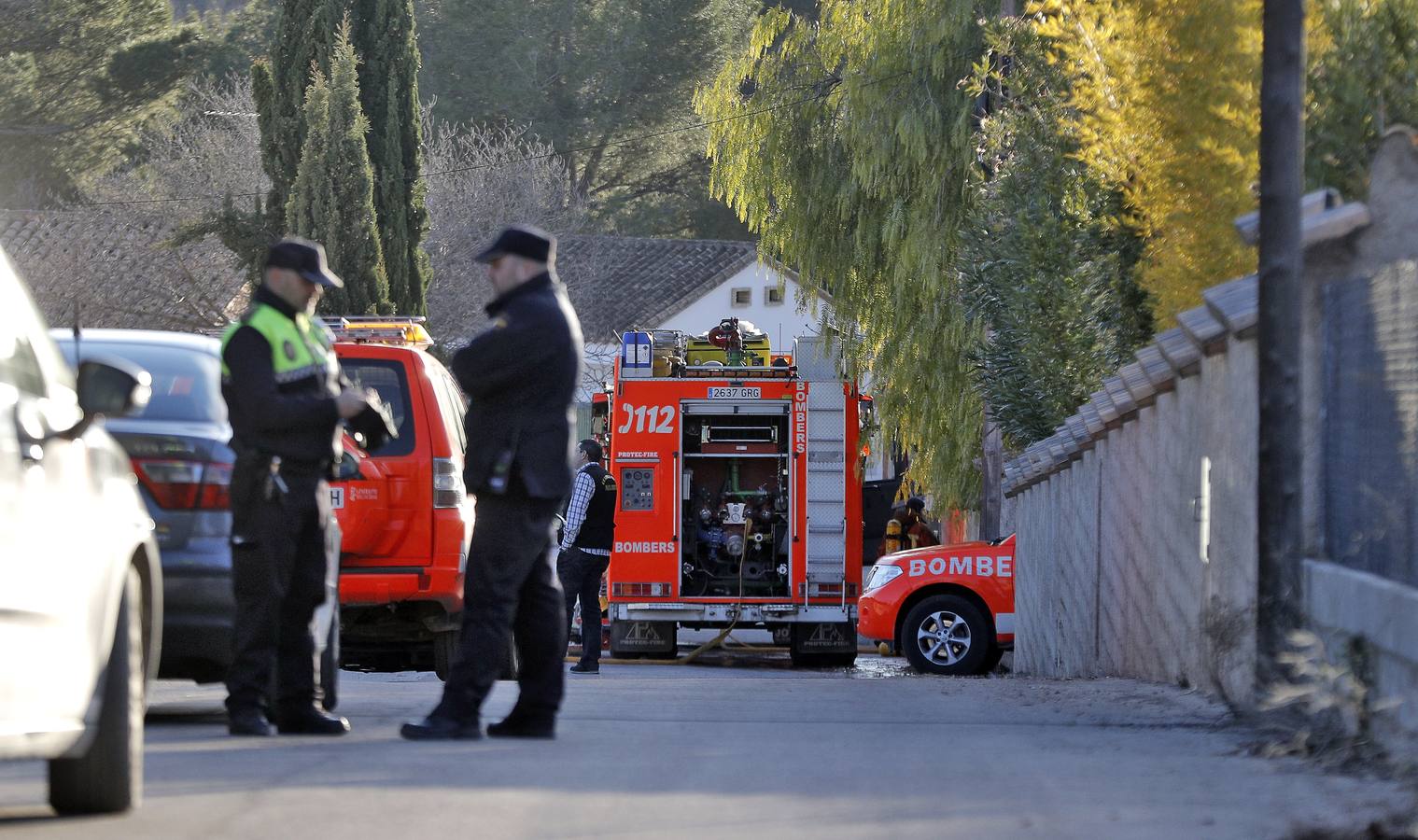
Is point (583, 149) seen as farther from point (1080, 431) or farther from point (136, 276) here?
point (1080, 431)

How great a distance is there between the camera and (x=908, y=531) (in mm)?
27094

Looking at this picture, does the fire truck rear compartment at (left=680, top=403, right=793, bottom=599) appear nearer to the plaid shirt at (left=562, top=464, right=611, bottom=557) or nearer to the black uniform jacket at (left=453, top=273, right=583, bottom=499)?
the plaid shirt at (left=562, top=464, right=611, bottom=557)

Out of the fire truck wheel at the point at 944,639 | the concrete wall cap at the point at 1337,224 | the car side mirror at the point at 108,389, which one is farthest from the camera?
the fire truck wheel at the point at 944,639

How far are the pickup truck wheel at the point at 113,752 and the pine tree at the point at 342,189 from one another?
1078 inches

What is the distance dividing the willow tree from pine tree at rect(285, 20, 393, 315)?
300 inches

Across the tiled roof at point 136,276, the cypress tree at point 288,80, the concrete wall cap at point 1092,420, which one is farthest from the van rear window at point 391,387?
the tiled roof at point 136,276

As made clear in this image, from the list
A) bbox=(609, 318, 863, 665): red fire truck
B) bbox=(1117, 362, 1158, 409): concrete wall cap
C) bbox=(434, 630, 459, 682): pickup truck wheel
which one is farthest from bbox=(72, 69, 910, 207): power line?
bbox=(434, 630, 459, 682): pickup truck wheel

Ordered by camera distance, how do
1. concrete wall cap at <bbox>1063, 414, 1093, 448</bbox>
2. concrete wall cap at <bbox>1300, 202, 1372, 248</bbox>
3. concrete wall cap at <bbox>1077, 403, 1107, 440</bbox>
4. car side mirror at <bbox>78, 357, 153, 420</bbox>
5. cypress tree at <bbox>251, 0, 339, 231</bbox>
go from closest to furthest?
car side mirror at <bbox>78, 357, 153, 420</bbox>, concrete wall cap at <bbox>1300, 202, 1372, 248</bbox>, concrete wall cap at <bbox>1077, 403, 1107, 440</bbox>, concrete wall cap at <bbox>1063, 414, 1093, 448</bbox>, cypress tree at <bbox>251, 0, 339, 231</bbox>

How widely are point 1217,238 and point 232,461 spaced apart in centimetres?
558

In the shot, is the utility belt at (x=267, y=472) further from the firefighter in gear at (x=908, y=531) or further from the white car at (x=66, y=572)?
the firefighter in gear at (x=908, y=531)

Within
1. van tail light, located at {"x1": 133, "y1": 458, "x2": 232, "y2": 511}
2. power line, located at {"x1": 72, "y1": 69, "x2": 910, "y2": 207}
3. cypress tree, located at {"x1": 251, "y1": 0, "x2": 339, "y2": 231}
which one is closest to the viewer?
van tail light, located at {"x1": 133, "y1": 458, "x2": 232, "y2": 511}

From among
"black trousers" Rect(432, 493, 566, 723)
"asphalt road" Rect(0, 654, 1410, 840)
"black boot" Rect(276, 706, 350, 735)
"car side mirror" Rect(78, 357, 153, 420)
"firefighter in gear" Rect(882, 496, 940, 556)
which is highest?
"firefighter in gear" Rect(882, 496, 940, 556)

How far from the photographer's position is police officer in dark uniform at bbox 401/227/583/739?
7281 mm

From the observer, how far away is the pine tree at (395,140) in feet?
113
